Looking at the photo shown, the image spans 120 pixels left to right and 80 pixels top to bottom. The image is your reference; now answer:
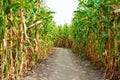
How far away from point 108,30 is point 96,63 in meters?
1.46

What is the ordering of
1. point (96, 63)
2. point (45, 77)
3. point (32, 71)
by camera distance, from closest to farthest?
1. point (45, 77)
2. point (32, 71)
3. point (96, 63)

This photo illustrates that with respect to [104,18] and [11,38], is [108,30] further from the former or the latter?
[11,38]

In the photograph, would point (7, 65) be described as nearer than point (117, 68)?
Yes

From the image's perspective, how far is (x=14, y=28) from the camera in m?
3.29

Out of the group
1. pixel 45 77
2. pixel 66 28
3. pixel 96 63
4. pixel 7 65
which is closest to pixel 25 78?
pixel 45 77

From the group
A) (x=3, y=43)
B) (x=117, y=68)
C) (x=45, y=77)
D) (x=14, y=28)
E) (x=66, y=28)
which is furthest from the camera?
(x=66, y=28)

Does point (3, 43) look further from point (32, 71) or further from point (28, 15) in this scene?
point (32, 71)

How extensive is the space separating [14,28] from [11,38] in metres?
0.14

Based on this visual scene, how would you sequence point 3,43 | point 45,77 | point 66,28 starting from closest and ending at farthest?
point 3,43 < point 45,77 < point 66,28

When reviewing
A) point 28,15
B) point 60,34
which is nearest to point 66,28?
point 60,34

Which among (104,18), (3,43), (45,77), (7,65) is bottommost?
(45,77)

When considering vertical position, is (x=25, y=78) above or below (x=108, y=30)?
below

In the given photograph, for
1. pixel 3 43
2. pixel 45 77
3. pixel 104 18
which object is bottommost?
pixel 45 77

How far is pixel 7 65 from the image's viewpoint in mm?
3104
